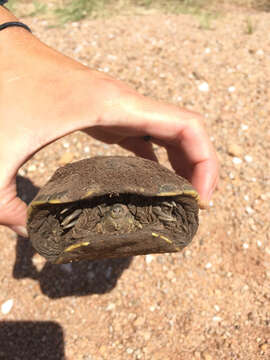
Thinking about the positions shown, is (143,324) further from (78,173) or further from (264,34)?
(264,34)

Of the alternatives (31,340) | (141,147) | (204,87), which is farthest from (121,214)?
(204,87)

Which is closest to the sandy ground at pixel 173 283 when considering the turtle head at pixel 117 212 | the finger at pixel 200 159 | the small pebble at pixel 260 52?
the finger at pixel 200 159

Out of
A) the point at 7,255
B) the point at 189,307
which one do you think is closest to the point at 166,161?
the point at 189,307

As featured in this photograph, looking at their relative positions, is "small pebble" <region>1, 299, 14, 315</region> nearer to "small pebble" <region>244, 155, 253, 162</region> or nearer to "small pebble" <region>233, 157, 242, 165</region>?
"small pebble" <region>233, 157, 242, 165</region>

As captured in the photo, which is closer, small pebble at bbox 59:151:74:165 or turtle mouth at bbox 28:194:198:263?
turtle mouth at bbox 28:194:198:263

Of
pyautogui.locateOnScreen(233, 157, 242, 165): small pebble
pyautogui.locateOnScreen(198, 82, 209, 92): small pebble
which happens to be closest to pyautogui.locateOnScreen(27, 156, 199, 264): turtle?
pyautogui.locateOnScreen(233, 157, 242, 165): small pebble

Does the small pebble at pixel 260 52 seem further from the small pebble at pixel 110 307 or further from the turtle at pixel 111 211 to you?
the small pebble at pixel 110 307

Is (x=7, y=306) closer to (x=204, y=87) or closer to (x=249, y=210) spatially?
(x=249, y=210)
